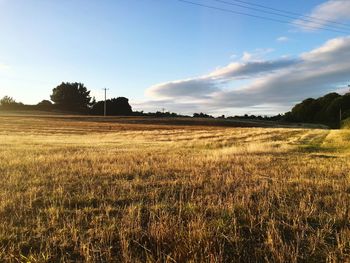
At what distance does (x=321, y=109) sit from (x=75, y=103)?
87.6m

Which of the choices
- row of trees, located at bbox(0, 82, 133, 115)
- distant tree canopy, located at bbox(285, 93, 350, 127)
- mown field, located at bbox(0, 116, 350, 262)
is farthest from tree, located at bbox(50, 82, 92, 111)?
mown field, located at bbox(0, 116, 350, 262)

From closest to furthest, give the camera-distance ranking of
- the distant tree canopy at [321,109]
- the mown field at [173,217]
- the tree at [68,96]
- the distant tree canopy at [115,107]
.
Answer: the mown field at [173,217], the distant tree canopy at [321,109], the distant tree canopy at [115,107], the tree at [68,96]

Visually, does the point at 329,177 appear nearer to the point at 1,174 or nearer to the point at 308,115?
the point at 1,174

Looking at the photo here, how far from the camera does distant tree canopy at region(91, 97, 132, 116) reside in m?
137

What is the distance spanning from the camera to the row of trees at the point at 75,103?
13712 cm

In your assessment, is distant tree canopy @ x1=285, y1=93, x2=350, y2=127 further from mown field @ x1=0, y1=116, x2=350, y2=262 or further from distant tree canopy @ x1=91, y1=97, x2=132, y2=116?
mown field @ x1=0, y1=116, x2=350, y2=262

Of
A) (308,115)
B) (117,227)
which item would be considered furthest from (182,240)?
(308,115)

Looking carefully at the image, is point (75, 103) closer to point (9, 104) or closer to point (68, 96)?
point (68, 96)

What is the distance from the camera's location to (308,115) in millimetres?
143875

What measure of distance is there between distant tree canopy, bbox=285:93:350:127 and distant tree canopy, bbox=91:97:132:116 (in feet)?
195

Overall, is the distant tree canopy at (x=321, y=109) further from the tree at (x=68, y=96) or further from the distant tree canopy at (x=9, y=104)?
the distant tree canopy at (x=9, y=104)

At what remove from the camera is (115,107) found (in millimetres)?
139125

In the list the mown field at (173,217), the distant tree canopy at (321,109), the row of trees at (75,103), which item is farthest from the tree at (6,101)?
the mown field at (173,217)

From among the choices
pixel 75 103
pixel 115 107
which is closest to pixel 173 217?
pixel 115 107
